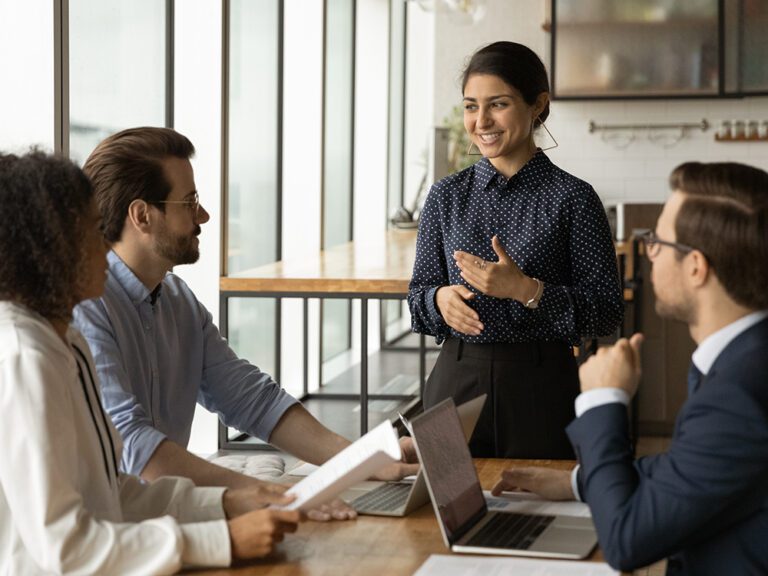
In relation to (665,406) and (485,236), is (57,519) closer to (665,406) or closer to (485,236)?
(485,236)

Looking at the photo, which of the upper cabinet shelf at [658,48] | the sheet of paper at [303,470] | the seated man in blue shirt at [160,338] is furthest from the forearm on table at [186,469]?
the upper cabinet shelf at [658,48]

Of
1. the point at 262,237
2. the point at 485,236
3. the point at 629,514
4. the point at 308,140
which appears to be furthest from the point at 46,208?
the point at 308,140

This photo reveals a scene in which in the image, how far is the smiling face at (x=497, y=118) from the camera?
8.59 feet

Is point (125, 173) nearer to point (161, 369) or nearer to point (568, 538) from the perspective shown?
point (161, 369)

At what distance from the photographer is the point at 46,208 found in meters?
1.57

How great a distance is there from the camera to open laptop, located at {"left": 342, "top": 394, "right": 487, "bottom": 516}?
74.0 inches

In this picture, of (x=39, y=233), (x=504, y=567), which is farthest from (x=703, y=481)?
(x=39, y=233)

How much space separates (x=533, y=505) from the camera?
6.33 feet

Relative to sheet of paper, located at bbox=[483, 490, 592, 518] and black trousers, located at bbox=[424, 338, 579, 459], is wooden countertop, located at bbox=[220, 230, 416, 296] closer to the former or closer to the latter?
black trousers, located at bbox=[424, 338, 579, 459]

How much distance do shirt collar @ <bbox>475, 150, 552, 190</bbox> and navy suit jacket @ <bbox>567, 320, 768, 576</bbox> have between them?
113 centimetres

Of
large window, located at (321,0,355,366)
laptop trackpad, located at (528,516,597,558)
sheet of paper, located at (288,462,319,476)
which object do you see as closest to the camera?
laptop trackpad, located at (528,516,597,558)

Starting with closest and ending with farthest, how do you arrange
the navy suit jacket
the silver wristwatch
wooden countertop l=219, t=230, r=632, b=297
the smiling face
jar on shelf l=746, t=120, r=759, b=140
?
the navy suit jacket
the silver wristwatch
the smiling face
wooden countertop l=219, t=230, r=632, b=297
jar on shelf l=746, t=120, r=759, b=140

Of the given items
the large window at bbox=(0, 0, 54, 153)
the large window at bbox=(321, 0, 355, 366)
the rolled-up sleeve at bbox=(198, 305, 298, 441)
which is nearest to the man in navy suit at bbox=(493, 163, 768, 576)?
the rolled-up sleeve at bbox=(198, 305, 298, 441)

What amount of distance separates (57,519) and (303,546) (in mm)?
395
